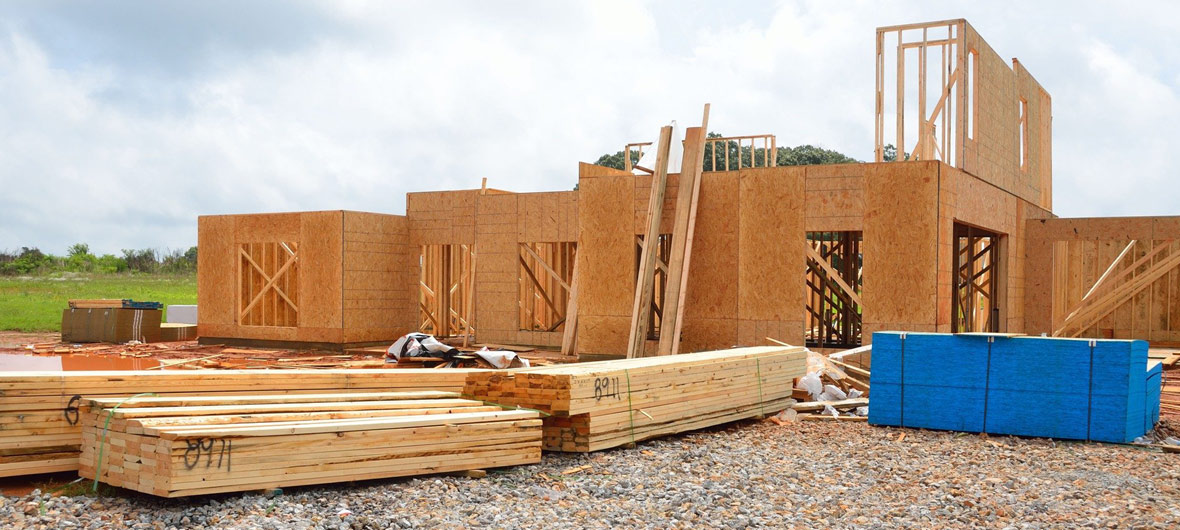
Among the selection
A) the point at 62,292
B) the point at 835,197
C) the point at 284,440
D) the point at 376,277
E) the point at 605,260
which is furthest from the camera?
the point at 62,292

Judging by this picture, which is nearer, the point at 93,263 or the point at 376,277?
the point at 376,277

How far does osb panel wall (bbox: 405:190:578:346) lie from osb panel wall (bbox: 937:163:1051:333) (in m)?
6.92

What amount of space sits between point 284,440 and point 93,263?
54.8m

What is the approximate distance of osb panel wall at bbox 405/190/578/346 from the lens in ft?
62.2

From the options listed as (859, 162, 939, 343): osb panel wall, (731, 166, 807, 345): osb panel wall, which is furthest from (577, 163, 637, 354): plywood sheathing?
(859, 162, 939, 343): osb panel wall

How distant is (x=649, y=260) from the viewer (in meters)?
15.7

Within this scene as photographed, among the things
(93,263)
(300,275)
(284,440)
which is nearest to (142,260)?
(93,263)

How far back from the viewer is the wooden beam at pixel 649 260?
1560 cm

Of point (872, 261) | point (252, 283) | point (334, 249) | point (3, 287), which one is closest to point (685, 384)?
point (872, 261)

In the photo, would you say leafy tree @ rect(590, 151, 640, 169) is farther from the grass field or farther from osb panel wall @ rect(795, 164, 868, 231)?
osb panel wall @ rect(795, 164, 868, 231)

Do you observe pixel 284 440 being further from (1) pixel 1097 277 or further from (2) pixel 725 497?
(1) pixel 1097 277

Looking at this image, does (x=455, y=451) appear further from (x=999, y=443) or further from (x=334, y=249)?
(x=334, y=249)

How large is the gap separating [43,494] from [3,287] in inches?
1724

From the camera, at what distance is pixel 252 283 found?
21.3 m
